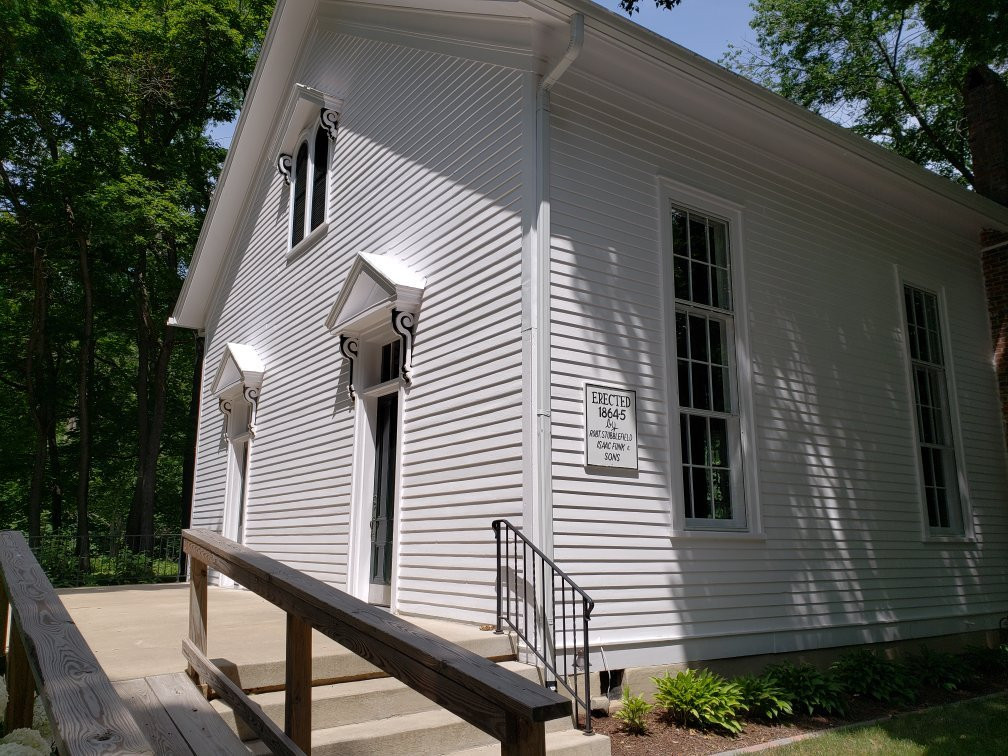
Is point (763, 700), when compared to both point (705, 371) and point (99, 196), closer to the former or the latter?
point (705, 371)

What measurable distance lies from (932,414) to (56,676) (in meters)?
10.1

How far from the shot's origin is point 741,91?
7449mm

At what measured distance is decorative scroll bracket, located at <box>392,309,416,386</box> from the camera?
7719 mm

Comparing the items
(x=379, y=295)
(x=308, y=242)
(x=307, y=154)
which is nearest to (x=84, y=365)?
(x=307, y=154)

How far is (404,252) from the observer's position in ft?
26.9

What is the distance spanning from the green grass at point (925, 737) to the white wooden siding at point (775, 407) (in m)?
1.20

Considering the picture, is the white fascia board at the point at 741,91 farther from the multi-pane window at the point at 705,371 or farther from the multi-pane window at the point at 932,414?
the multi-pane window at the point at 932,414

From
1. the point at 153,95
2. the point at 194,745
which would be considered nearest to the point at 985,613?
the point at 194,745

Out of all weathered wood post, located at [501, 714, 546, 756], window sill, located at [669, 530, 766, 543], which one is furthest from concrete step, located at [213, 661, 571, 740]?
weathered wood post, located at [501, 714, 546, 756]

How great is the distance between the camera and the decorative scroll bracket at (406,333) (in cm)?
772

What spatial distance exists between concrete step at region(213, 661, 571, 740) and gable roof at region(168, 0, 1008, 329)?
4.91m

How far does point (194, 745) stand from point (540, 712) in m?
2.03

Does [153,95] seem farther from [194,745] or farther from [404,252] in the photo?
[194,745]

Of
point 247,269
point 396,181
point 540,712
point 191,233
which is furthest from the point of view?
point 191,233
